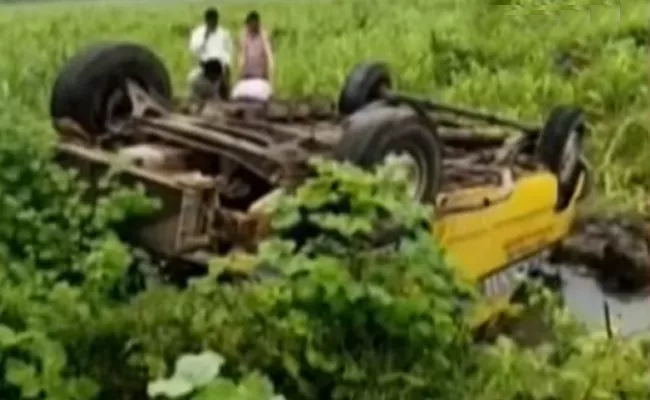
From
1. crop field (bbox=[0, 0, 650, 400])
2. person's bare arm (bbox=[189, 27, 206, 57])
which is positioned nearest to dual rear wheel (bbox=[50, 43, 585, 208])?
crop field (bbox=[0, 0, 650, 400])

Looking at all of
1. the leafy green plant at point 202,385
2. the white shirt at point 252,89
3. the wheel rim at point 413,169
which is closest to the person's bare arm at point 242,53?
the white shirt at point 252,89

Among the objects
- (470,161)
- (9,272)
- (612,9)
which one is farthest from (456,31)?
(9,272)

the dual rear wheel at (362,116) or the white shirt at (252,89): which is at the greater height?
the dual rear wheel at (362,116)

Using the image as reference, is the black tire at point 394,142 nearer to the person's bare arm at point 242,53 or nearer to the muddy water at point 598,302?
the muddy water at point 598,302

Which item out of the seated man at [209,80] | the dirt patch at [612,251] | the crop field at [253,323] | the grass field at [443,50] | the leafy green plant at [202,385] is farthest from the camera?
the grass field at [443,50]

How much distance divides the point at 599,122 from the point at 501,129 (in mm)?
2927

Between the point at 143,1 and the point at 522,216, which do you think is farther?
the point at 143,1

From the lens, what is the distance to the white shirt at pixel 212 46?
29.4 ft

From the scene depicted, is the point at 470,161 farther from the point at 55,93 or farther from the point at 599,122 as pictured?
the point at 599,122

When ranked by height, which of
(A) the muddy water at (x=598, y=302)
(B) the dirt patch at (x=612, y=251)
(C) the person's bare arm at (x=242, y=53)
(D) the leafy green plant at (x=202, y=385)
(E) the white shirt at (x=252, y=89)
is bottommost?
(A) the muddy water at (x=598, y=302)

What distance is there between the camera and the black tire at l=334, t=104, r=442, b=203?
591 centimetres

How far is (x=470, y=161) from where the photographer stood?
731cm

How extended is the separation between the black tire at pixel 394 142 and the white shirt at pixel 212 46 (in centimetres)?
274

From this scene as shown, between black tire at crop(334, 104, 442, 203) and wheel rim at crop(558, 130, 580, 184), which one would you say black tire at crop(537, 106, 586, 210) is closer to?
wheel rim at crop(558, 130, 580, 184)
